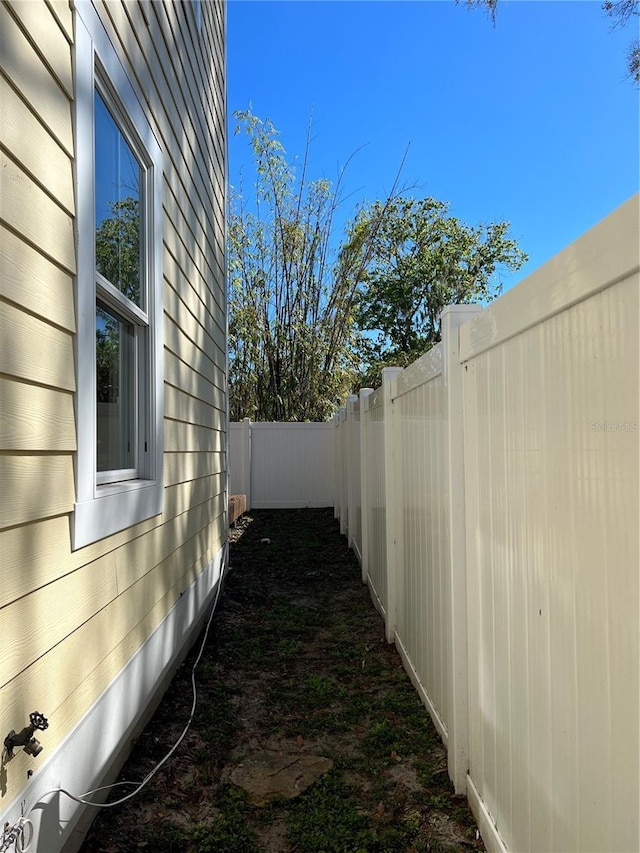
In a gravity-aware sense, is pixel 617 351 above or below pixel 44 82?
below

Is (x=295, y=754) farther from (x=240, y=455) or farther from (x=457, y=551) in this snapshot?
(x=240, y=455)

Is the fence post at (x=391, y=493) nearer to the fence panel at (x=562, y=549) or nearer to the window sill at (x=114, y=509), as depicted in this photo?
the window sill at (x=114, y=509)

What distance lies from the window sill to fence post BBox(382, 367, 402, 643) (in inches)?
59.6

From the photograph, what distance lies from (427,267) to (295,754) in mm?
21476

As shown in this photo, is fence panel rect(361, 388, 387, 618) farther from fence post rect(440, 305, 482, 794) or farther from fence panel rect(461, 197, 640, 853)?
fence panel rect(461, 197, 640, 853)

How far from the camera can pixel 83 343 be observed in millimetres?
2006

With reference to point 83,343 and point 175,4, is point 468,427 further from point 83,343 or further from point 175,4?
point 175,4

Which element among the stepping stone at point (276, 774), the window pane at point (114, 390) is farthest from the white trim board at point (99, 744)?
the window pane at point (114, 390)

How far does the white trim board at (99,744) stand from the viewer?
65.1 inches

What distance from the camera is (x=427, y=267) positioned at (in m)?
22.3

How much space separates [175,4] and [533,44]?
528cm

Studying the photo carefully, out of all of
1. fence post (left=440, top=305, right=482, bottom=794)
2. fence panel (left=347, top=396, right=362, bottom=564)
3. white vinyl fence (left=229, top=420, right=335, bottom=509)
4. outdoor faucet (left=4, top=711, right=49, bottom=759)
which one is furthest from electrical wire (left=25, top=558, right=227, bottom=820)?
white vinyl fence (left=229, top=420, right=335, bottom=509)

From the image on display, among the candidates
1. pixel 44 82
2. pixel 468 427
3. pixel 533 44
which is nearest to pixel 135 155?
pixel 44 82

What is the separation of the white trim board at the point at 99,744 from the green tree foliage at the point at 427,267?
1970 cm
